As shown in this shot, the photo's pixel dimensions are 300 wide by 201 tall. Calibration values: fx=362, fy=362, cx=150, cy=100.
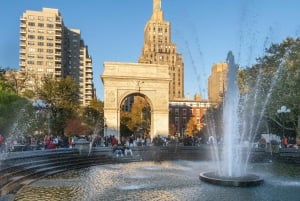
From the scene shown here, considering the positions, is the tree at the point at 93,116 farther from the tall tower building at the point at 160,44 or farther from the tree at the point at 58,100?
the tall tower building at the point at 160,44

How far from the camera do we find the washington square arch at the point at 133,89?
42781 mm

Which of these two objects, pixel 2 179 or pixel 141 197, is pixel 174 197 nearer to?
pixel 141 197

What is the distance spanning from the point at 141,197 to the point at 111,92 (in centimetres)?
3330

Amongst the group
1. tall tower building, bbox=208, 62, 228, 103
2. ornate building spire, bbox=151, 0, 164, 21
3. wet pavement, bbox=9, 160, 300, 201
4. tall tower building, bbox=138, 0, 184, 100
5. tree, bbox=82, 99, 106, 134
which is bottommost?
wet pavement, bbox=9, 160, 300, 201

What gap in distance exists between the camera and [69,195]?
10391 millimetres

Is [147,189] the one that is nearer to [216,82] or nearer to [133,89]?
[133,89]

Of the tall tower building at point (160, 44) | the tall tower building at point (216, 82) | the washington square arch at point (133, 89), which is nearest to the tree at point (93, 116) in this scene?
the washington square arch at point (133, 89)

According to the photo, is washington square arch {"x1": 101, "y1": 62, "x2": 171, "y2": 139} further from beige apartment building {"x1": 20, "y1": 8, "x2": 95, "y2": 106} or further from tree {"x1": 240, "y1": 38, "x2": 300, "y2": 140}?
beige apartment building {"x1": 20, "y1": 8, "x2": 95, "y2": 106}

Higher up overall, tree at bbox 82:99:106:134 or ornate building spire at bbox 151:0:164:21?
ornate building spire at bbox 151:0:164:21

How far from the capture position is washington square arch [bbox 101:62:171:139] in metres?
42.8

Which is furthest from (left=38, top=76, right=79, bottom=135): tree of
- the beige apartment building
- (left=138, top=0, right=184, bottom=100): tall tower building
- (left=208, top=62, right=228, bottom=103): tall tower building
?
the beige apartment building

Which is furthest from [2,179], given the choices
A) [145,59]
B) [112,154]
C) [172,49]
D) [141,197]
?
[145,59]

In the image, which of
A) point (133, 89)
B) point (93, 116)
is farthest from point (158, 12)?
point (133, 89)

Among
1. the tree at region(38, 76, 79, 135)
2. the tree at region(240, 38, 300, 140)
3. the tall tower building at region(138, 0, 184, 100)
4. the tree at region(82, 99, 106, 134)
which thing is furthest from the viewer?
the tall tower building at region(138, 0, 184, 100)
